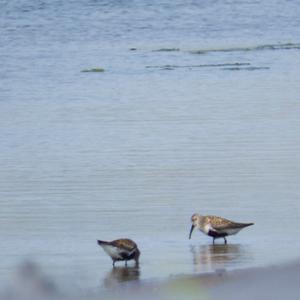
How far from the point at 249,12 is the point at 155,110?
27.6 m

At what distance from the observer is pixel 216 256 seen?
29.1ft

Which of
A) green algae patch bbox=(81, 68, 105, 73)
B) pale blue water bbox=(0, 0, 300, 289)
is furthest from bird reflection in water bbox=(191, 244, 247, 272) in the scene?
green algae patch bbox=(81, 68, 105, 73)

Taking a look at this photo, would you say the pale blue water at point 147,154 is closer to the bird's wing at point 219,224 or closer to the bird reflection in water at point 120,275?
the bird reflection in water at point 120,275

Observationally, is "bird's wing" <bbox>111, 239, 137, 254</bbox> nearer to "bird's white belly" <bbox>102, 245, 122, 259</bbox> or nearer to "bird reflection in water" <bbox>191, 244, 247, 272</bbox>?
"bird's white belly" <bbox>102, 245, 122, 259</bbox>

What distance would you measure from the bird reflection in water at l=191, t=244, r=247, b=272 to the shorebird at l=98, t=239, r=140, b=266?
0.39 meters

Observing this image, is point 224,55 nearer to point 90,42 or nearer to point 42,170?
point 90,42

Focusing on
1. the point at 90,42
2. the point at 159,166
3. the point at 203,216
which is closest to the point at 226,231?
the point at 203,216

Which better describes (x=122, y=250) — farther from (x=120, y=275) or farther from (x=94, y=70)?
(x=94, y=70)

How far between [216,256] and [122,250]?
2.67 feet

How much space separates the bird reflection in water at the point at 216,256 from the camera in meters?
8.39

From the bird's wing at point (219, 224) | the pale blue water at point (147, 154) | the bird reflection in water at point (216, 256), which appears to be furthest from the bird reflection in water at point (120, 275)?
the bird's wing at point (219, 224)

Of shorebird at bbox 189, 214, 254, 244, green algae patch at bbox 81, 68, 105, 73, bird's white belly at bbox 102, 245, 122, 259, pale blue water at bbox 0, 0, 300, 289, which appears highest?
green algae patch at bbox 81, 68, 105, 73

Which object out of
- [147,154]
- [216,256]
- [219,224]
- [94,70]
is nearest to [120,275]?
[216,256]

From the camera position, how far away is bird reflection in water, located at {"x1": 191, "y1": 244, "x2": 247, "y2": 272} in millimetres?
8391
